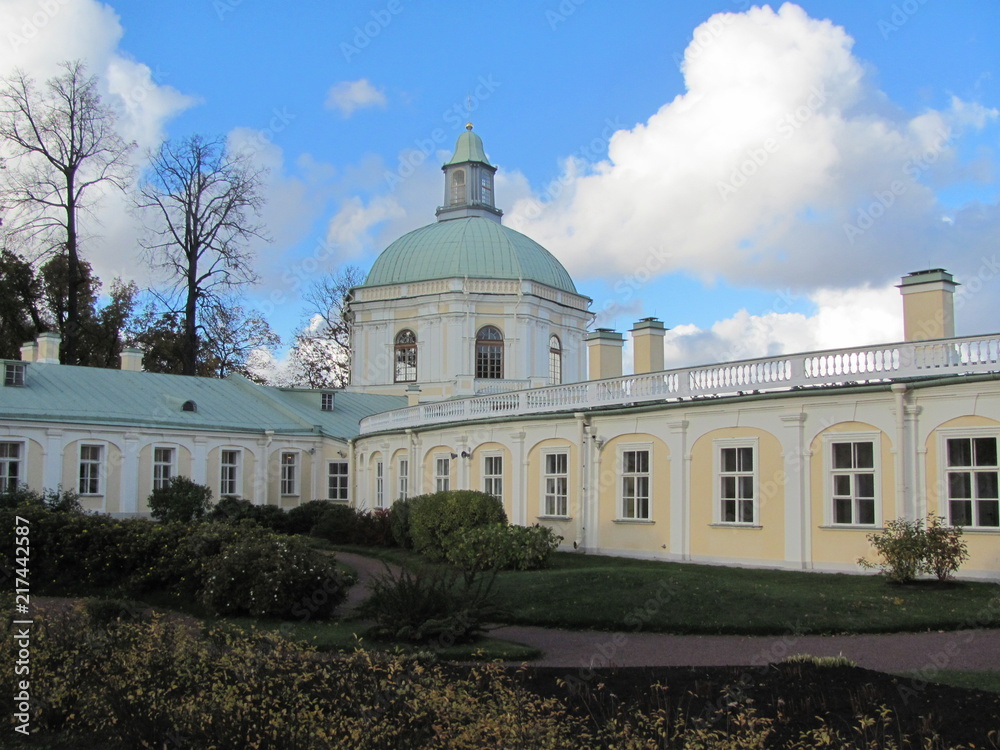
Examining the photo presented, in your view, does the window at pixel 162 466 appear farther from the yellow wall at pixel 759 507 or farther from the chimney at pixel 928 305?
Answer: the chimney at pixel 928 305

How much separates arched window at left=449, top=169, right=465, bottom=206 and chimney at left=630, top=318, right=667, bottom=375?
27.4 m

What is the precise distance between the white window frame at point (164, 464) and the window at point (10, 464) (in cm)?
416

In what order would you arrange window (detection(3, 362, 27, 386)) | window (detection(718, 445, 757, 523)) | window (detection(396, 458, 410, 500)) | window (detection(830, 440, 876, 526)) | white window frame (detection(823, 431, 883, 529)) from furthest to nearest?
1. window (detection(3, 362, 27, 386))
2. window (detection(396, 458, 410, 500))
3. window (detection(718, 445, 757, 523))
4. window (detection(830, 440, 876, 526))
5. white window frame (detection(823, 431, 883, 529))

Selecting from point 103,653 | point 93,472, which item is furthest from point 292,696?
point 93,472

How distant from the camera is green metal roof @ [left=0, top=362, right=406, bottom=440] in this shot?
3178cm

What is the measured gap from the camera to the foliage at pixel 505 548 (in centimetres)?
Answer: 1950

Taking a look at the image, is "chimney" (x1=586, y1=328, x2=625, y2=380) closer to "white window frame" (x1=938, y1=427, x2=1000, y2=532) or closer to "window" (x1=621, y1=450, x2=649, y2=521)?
"window" (x1=621, y1=450, x2=649, y2=521)

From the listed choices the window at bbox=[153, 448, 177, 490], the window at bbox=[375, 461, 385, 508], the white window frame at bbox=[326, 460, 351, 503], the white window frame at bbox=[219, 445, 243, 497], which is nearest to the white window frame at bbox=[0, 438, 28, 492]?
the window at bbox=[153, 448, 177, 490]

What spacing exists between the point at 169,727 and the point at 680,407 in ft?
48.1

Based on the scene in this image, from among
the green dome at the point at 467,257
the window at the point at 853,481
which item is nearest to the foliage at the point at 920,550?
the window at the point at 853,481

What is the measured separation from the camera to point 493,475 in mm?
25859

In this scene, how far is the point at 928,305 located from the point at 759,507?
4886mm

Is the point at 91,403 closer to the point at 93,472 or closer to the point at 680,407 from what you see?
the point at 93,472

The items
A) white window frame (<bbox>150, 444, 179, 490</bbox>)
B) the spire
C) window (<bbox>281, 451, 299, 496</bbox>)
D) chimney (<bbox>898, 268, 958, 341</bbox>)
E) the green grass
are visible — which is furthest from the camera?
the spire
